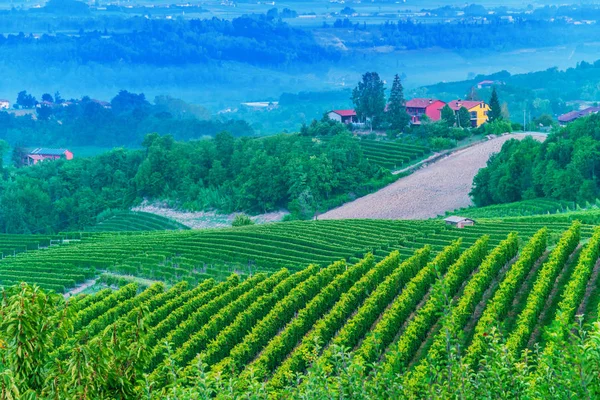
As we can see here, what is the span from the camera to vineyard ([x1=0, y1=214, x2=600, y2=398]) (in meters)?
30.8

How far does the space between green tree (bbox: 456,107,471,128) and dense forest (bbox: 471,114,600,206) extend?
53.9 feet

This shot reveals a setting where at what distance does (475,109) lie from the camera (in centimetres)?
10425

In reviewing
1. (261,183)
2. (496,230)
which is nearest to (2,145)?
(261,183)

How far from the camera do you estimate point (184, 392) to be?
20141mm

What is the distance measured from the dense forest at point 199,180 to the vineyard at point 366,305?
3158 centimetres

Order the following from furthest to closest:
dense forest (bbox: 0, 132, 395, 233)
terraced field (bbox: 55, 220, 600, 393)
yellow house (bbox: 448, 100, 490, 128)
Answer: yellow house (bbox: 448, 100, 490, 128) → dense forest (bbox: 0, 132, 395, 233) → terraced field (bbox: 55, 220, 600, 393)

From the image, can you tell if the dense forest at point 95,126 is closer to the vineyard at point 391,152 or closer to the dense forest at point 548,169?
the vineyard at point 391,152

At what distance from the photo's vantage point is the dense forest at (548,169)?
70.1 m

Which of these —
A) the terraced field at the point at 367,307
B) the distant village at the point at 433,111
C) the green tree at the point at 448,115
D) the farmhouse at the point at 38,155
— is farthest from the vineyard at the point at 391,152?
the farmhouse at the point at 38,155

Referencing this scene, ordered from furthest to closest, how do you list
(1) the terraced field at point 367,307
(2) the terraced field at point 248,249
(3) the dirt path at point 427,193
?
(3) the dirt path at point 427,193 → (2) the terraced field at point 248,249 → (1) the terraced field at point 367,307

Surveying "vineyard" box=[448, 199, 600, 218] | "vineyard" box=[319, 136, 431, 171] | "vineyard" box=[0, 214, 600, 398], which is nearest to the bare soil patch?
"vineyard" box=[319, 136, 431, 171]

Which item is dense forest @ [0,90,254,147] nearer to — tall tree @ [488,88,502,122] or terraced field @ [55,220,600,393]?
tall tree @ [488,88,502,122]

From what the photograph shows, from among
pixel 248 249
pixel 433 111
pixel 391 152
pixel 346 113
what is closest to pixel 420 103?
pixel 433 111

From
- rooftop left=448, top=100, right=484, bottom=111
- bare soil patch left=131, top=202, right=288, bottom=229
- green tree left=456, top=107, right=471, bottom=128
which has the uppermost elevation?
rooftop left=448, top=100, right=484, bottom=111
